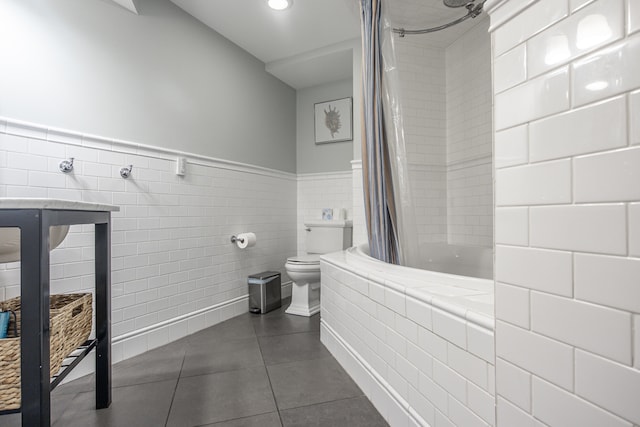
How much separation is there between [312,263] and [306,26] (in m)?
1.89

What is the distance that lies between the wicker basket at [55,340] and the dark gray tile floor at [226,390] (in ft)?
1.36

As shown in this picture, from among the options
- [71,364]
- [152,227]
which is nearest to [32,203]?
[71,364]

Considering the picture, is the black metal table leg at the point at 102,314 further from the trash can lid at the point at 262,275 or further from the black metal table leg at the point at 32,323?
the trash can lid at the point at 262,275

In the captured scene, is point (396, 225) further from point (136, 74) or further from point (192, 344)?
point (136, 74)

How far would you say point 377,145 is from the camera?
1584mm

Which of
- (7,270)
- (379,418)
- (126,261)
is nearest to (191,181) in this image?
(126,261)

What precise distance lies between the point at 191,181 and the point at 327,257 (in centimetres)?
116

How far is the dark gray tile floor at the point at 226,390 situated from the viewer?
129cm

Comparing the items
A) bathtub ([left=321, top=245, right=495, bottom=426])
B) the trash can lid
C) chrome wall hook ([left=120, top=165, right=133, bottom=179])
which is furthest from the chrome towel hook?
bathtub ([left=321, top=245, right=495, bottom=426])

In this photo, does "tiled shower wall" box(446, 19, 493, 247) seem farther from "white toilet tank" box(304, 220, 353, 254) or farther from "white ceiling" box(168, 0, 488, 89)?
"white toilet tank" box(304, 220, 353, 254)

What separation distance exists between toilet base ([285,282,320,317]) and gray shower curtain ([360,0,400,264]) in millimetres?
1099

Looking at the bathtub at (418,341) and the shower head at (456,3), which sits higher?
the shower head at (456,3)

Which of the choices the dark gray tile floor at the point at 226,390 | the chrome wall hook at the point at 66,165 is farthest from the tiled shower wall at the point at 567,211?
the chrome wall hook at the point at 66,165

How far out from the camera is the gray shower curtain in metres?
1.57
